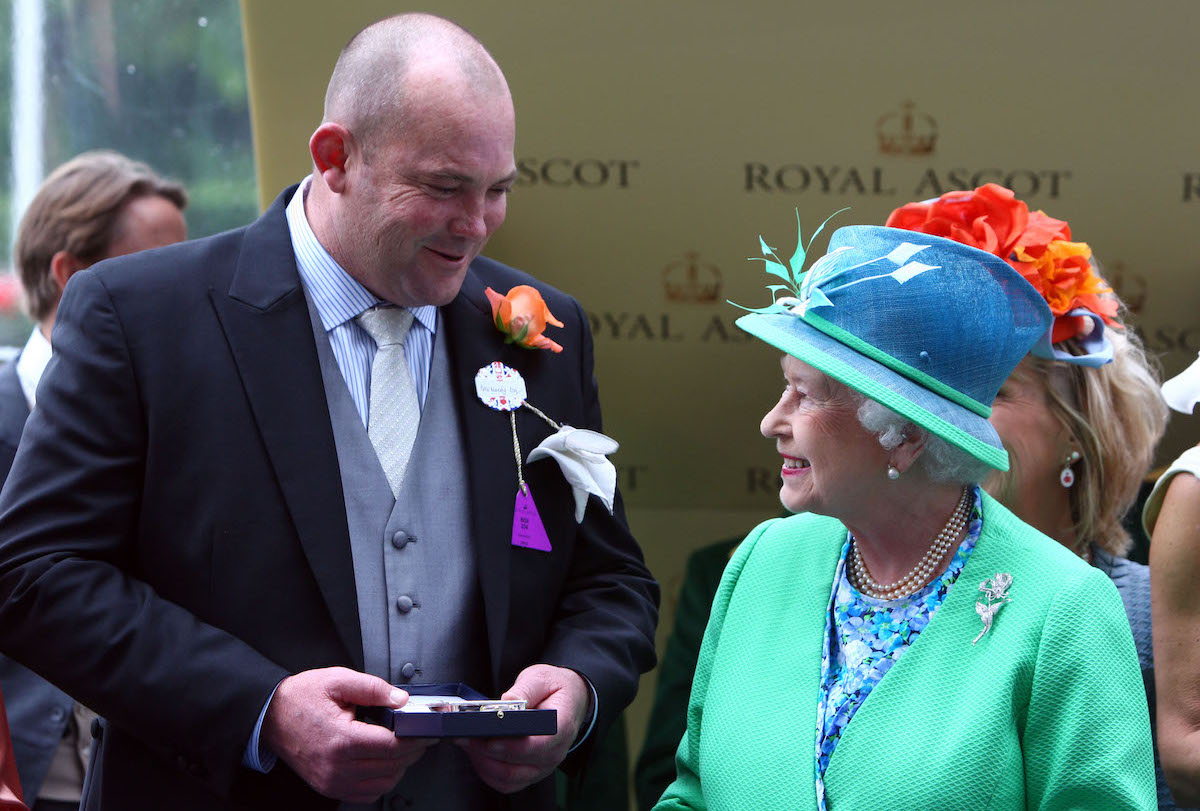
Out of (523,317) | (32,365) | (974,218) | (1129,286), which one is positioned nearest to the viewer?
(523,317)

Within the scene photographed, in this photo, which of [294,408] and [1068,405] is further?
[1068,405]

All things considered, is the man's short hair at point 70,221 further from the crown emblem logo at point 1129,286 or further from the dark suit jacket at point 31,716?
the crown emblem logo at point 1129,286

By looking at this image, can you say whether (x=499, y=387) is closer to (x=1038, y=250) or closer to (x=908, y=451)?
(x=908, y=451)

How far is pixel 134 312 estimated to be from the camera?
7.62 ft

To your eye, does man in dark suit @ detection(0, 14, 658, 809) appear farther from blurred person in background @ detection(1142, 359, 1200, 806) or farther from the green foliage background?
the green foliage background

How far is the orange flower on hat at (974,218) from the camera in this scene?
2.81 meters

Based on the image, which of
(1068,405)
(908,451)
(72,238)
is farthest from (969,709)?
(72,238)

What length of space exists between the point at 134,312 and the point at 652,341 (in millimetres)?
2239

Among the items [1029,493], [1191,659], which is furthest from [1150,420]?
[1191,659]

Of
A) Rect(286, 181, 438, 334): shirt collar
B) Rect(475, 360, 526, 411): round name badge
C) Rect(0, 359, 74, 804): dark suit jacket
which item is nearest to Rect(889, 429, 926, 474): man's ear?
Rect(475, 360, 526, 411): round name badge

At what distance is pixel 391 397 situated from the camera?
2445 millimetres

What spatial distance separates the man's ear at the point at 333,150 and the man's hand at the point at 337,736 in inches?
32.4

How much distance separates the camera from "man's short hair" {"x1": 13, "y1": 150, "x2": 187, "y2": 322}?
12.2 ft

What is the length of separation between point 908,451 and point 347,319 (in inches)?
37.5
